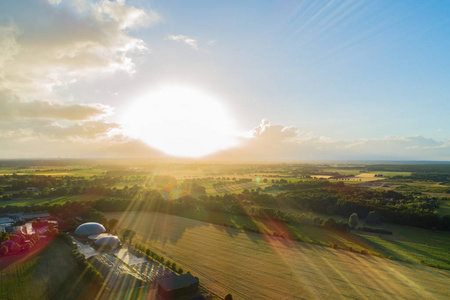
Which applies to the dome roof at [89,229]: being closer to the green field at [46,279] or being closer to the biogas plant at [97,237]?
the biogas plant at [97,237]

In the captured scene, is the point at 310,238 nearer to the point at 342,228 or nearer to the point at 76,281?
the point at 342,228

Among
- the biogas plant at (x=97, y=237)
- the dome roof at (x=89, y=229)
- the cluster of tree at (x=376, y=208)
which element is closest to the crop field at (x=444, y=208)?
the cluster of tree at (x=376, y=208)

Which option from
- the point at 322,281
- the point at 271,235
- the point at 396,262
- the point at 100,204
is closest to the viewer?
the point at 322,281

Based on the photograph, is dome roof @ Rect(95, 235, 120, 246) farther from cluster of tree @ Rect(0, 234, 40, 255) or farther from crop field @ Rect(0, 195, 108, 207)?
crop field @ Rect(0, 195, 108, 207)

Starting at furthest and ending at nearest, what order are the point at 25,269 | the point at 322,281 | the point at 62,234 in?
the point at 62,234 → the point at 25,269 → the point at 322,281

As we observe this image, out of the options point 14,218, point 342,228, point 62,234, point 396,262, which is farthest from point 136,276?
point 14,218

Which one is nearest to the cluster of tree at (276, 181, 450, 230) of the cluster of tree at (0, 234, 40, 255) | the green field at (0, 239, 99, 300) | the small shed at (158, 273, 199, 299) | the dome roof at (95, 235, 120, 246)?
the small shed at (158, 273, 199, 299)
